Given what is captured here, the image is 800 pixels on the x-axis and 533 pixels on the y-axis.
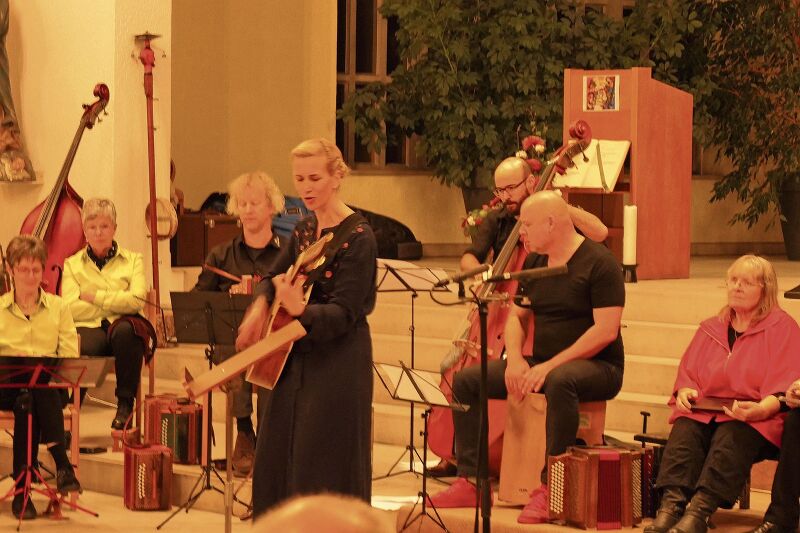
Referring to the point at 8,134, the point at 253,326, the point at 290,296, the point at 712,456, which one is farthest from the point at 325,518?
the point at 8,134

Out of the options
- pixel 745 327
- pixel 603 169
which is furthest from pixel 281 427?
pixel 603 169

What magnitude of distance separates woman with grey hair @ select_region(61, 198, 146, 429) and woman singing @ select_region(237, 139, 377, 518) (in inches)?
115

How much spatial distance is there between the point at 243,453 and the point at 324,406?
247 cm

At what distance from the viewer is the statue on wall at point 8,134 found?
28.2 feet

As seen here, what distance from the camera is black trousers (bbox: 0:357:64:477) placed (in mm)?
5914

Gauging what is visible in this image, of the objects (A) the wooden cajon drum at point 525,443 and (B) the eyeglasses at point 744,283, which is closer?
(B) the eyeglasses at point 744,283

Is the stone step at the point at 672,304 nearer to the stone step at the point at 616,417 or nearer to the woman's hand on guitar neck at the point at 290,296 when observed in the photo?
the stone step at the point at 616,417

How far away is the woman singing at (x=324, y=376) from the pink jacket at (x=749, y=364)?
5.55 ft

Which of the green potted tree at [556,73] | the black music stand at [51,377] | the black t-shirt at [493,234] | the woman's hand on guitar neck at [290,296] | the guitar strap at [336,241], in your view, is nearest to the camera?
the woman's hand on guitar neck at [290,296]

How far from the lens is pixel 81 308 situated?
22.5ft

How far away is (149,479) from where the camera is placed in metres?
6.20

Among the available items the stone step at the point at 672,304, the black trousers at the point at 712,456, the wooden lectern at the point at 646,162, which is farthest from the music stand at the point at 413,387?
the wooden lectern at the point at 646,162

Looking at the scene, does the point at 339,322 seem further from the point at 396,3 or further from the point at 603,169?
the point at 396,3

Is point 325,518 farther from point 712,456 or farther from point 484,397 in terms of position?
point 712,456
